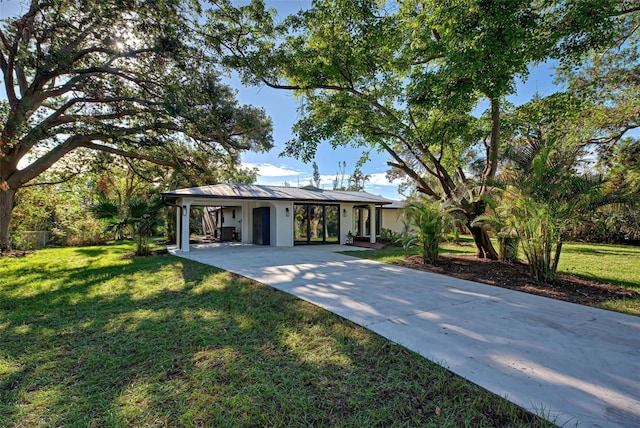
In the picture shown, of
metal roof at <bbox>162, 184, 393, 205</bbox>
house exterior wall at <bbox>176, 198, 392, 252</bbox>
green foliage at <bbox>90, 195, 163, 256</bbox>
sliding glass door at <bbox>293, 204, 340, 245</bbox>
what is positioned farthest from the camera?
sliding glass door at <bbox>293, 204, 340, 245</bbox>

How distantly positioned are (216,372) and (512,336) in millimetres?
3667

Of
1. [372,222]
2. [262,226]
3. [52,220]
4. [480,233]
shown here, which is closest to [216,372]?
[480,233]

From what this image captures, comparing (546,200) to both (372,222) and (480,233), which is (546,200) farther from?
(372,222)

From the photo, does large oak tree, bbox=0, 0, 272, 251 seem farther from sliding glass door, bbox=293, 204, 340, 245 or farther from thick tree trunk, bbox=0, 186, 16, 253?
sliding glass door, bbox=293, 204, 340, 245

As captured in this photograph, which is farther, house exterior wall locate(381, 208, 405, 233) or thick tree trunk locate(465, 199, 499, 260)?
house exterior wall locate(381, 208, 405, 233)

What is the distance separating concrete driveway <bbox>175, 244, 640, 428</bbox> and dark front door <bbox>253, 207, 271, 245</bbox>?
28.1 feet

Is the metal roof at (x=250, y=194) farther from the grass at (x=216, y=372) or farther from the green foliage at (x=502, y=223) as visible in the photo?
the green foliage at (x=502, y=223)

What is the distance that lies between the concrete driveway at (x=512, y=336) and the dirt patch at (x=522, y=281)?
58 cm

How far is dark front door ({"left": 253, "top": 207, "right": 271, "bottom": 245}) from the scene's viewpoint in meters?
15.5

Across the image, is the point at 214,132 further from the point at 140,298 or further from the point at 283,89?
the point at 140,298

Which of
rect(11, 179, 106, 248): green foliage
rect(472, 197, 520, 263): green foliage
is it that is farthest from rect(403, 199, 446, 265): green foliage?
rect(11, 179, 106, 248): green foliage

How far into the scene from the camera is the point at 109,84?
13.0 m

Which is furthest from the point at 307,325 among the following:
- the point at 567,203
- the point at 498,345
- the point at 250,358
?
the point at 567,203

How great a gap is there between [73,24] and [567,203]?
17.2 m
